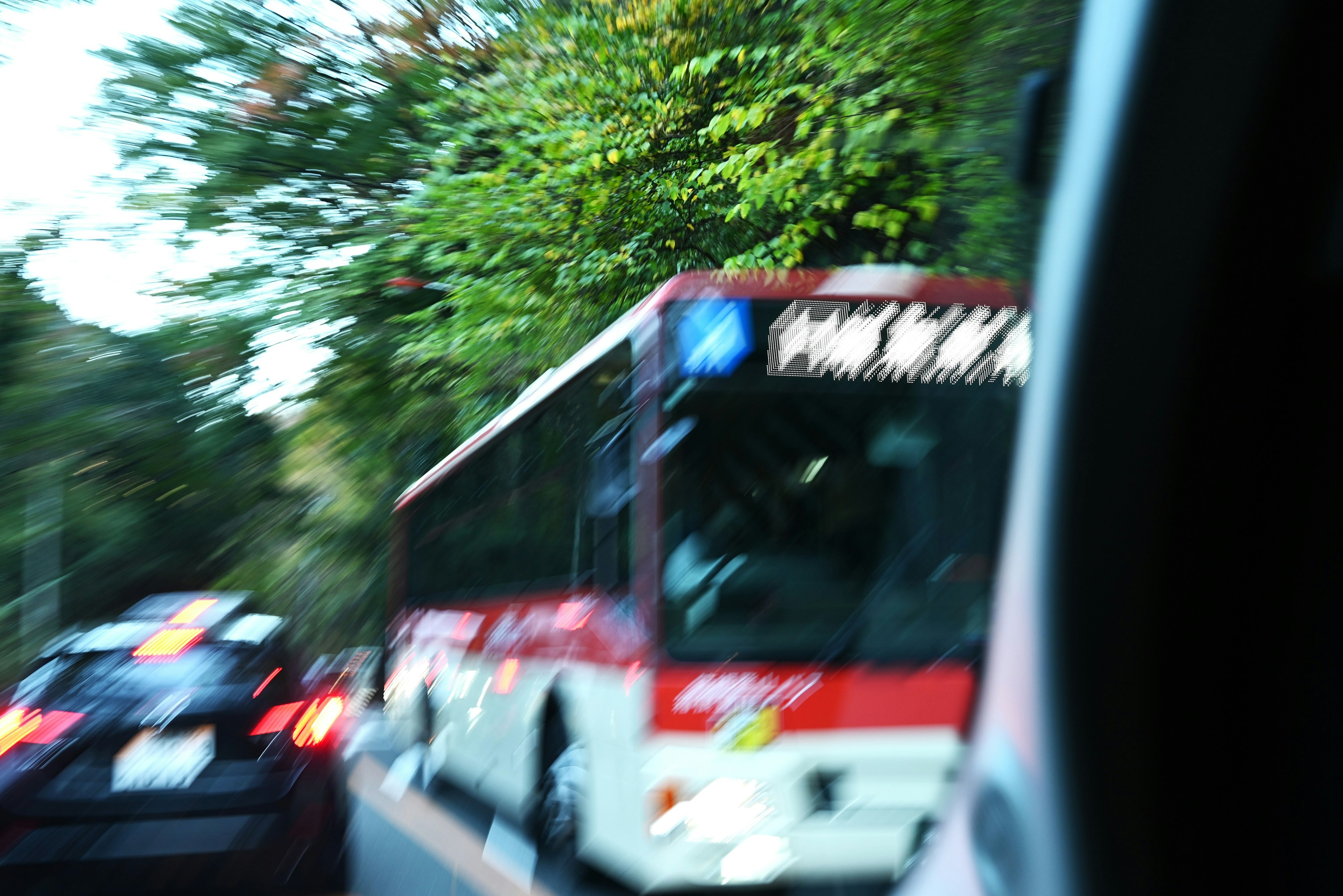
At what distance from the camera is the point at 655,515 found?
5602mm

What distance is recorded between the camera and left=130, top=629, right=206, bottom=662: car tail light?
5.80 meters

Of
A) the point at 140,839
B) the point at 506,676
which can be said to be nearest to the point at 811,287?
the point at 506,676

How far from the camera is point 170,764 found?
551 centimetres

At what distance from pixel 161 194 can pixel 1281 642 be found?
17.7m

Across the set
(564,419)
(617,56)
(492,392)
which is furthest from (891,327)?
(492,392)

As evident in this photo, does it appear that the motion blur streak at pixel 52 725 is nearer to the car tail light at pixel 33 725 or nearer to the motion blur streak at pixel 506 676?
the car tail light at pixel 33 725

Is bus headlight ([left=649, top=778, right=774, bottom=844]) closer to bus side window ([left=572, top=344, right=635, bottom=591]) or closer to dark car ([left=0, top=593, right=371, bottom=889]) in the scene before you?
bus side window ([left=572, top=344, right=635, bottom=591])

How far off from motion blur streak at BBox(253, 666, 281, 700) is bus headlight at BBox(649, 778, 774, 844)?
1963 millimetres

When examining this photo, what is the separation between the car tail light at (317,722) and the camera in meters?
5.99

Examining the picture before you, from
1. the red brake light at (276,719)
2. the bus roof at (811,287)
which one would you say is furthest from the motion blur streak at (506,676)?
the bus roof at (811,287)

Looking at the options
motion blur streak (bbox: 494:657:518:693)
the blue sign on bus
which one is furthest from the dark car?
the blue sign on bus

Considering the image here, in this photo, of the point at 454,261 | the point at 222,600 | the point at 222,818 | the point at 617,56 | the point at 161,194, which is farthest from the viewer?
the point at 161,194

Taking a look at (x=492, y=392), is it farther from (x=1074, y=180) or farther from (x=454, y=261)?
(x=1074, y=180)

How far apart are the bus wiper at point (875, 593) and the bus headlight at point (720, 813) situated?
1.93 ft
